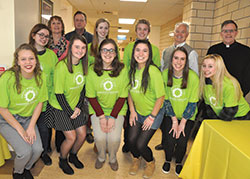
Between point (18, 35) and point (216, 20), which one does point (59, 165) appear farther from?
point (216, 20)

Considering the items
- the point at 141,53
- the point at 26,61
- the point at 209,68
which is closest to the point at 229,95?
the point at 209,68

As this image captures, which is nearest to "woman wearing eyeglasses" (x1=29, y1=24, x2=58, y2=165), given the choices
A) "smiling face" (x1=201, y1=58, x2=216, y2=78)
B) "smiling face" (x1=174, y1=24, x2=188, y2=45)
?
"smiling face" (x1=201, y1=58, x2=216, y2=78)

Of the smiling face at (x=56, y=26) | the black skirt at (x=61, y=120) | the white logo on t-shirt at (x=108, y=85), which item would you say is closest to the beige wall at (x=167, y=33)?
the smiling face at (x=56, y=26)

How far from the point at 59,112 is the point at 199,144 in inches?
57.6

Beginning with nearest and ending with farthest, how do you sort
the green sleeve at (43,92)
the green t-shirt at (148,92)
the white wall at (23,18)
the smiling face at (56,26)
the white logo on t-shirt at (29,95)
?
the white logo on t-shirt at (29,95), the green sleeve at (43,92), the green t-shirt at (148,92), the white wall at (23,18), the smiling face at (56,26)

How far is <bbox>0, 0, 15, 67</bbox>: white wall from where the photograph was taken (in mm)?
2316

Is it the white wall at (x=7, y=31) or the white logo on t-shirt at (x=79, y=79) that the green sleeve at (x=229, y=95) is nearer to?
the white logo on t-shirt at (x=79, y=79)

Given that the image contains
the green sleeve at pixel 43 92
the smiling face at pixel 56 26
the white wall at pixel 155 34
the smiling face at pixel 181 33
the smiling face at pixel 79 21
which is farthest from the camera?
the white wall at pixel 155 34

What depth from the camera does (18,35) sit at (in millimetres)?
2465

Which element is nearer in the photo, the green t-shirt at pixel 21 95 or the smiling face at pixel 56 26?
the green t-shirt at pixel 21 95

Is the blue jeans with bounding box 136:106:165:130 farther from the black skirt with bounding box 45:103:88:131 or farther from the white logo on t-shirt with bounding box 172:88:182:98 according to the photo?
the black skirt with bounding box 45:103:88:131

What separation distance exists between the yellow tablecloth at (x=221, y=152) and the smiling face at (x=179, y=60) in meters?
0.66

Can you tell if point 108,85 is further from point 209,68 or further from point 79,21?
point 79,21

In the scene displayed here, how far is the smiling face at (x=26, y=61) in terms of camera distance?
6.09 feet
